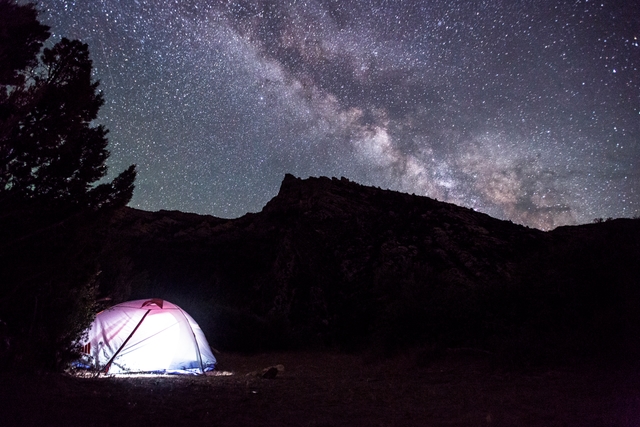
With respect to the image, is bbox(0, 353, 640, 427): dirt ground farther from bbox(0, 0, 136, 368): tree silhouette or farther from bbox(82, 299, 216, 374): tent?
bbox(82, 299, 216, 374): tent

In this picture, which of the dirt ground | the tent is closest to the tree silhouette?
the dirt ground

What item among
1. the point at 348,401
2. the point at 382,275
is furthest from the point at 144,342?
the point at 382,275

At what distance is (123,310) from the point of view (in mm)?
12797

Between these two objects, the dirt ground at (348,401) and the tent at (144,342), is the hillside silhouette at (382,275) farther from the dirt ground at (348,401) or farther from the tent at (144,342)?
the tent at (144,342)

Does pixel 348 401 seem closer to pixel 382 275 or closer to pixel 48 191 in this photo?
pixel 48 191

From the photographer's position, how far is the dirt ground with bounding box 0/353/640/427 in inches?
202

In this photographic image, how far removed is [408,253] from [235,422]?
26.0 m

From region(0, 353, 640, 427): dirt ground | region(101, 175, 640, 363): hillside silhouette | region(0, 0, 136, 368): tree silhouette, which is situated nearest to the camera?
region(0, 353, 640, 427): dirt ground

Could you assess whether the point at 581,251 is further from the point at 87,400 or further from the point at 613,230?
the point at 87,400

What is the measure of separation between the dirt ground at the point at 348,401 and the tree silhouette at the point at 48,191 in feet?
4.60

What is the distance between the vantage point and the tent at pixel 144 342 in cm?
1173

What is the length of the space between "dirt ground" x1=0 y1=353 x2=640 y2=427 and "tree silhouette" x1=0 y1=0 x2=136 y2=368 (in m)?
A: 1.40

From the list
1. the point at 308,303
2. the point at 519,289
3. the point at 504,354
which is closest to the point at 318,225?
the point at 308,303

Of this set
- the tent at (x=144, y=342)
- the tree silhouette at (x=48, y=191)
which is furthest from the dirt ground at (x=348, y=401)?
the tent at (x=144, y=342)
